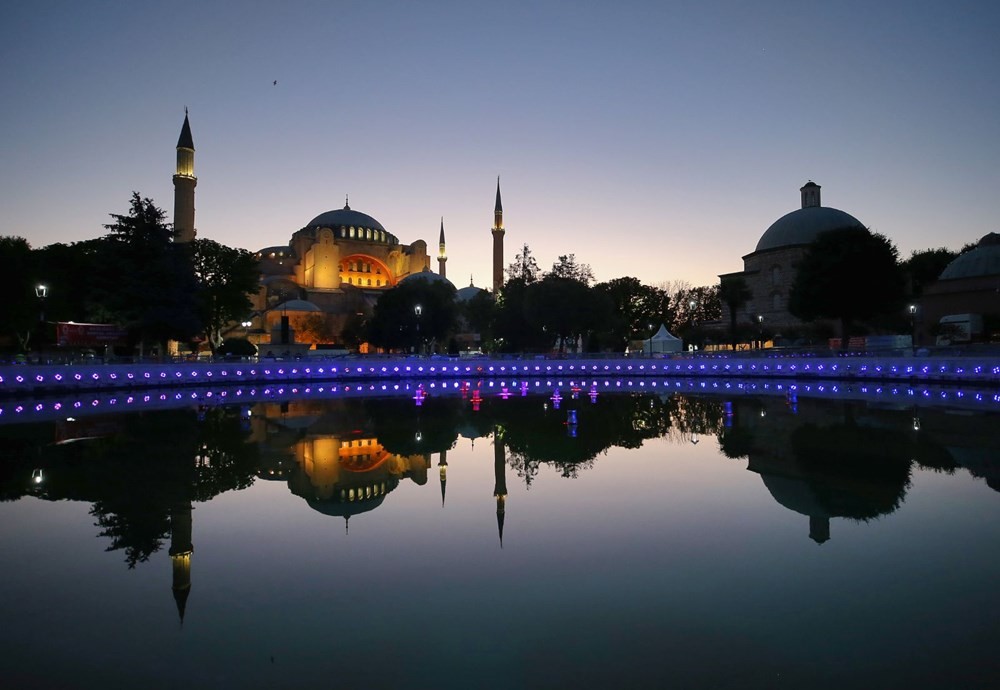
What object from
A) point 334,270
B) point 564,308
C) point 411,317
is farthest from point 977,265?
point 334,270

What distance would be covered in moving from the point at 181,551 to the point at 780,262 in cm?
5668

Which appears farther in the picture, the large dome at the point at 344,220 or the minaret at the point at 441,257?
the minaret at the point at 441,257

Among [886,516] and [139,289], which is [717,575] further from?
[139,289]

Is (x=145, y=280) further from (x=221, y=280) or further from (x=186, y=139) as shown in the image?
(x=186, y=139)

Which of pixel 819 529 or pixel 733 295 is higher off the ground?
pixel 733 295

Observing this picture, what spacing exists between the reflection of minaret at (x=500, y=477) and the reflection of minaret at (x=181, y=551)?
243 centimetres

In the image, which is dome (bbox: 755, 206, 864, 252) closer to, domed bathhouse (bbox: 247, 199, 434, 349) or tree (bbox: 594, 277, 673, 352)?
tree (bbox: 594, 277, 673, 352)

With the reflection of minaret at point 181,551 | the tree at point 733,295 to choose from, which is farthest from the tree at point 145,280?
the tree at point 733,295

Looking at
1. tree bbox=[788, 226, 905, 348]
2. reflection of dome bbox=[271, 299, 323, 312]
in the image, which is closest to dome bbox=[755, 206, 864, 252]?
tree bbox=[788, 226, 905, 348]

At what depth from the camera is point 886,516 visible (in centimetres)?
662

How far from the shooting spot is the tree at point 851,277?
36.5 metres

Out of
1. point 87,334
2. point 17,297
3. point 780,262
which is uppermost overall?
point 780,262

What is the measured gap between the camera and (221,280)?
143 ft

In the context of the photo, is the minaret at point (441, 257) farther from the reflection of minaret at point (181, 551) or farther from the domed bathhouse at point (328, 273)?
the reflection of minaret at point (181, 551)
